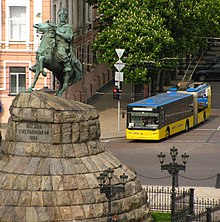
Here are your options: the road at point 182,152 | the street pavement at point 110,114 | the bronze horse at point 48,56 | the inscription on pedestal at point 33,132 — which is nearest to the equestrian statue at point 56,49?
the bronze horse at point 48,56

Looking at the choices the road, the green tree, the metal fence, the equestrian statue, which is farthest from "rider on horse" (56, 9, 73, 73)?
the green tree

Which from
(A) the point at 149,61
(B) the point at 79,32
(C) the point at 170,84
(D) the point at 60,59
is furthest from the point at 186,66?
(D) the point at 60,59

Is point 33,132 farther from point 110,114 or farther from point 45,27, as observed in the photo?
point 110,114

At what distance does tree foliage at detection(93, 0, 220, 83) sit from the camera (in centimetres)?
7062

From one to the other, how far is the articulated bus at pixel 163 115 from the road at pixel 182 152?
1.47ft

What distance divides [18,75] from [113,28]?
675 centimetres

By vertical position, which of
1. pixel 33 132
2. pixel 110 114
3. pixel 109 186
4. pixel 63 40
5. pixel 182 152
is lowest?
pixel 182 152

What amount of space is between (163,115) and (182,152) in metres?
5.16

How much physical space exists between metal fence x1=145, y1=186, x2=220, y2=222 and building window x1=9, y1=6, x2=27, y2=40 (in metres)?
23.8

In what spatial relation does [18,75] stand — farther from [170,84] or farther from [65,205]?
[65,205]

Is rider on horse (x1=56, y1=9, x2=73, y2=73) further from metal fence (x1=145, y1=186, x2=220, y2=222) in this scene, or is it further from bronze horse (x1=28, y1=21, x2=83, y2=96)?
metal fence (x1=145, y1=186, x2=220, y2=222)

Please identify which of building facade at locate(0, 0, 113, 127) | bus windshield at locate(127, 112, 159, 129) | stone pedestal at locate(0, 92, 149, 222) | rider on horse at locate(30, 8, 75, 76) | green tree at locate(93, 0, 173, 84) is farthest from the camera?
green tree at locate(93, 0, 173, 84)

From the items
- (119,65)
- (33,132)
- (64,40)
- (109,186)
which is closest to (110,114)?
(119,65)

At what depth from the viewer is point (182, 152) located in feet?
195
